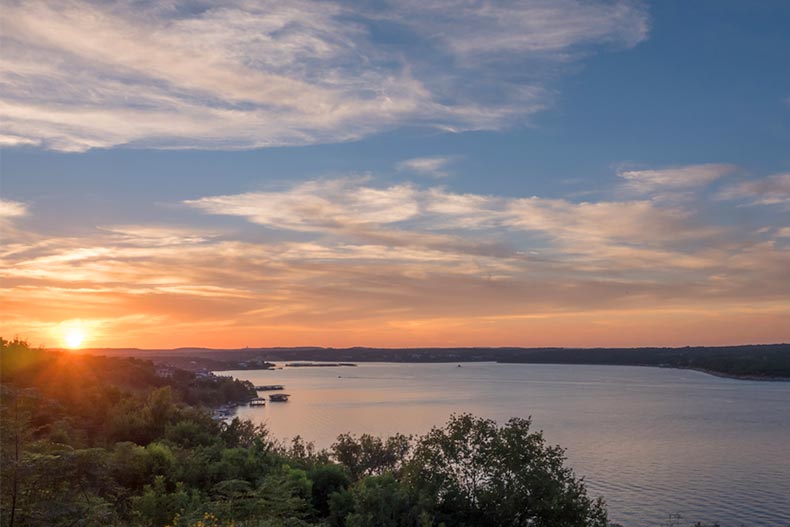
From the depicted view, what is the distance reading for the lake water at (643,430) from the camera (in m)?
64.9

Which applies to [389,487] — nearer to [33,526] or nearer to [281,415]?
[33,526]

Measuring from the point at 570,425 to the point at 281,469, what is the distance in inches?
3363

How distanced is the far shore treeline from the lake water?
31.2 metres

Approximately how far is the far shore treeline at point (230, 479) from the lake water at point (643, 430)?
31159mm

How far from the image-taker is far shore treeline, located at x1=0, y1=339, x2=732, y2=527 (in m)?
18.0

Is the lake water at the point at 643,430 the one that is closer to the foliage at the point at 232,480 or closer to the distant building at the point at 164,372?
the distant building at the point at 164,372

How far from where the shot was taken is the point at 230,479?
1283 inches

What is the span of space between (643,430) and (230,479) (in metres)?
90.1

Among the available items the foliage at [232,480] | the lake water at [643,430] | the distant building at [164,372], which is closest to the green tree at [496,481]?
the foliage at [232,480]

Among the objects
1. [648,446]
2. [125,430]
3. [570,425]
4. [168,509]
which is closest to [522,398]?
[570,425]

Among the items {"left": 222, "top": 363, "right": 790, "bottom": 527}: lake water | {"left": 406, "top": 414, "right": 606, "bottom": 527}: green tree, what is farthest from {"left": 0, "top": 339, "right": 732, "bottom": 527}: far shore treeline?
{"left": 222, "top": 363, "right": 790, "bottom": 527}: lake water

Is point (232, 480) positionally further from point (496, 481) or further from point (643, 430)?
point (643, 430)

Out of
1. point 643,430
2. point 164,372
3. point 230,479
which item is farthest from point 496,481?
point 164,372

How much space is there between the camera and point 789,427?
363ft
